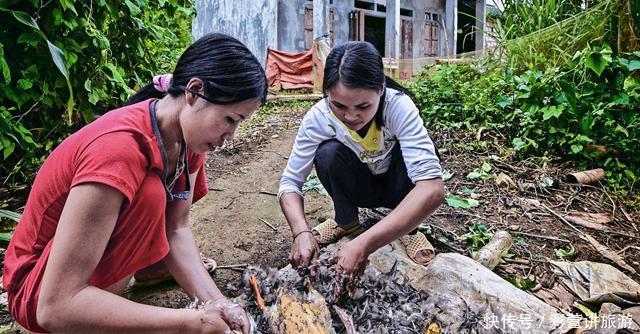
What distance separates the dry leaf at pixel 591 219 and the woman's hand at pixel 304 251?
6.71 feet

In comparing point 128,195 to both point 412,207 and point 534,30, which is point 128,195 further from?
point 534,30

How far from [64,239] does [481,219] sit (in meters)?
2.55

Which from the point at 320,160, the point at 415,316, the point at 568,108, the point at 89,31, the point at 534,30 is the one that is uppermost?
the point at 534,30

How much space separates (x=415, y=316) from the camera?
1737 mm

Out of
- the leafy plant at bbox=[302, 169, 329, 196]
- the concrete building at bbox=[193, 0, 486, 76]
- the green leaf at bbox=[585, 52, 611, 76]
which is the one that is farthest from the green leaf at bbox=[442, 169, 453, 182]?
the concrete building at bbox=[193, 0, 486, 76]

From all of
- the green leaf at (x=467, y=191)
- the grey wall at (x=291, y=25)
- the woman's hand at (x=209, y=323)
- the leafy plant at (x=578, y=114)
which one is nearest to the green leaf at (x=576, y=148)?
the leafy plant at (x=578, y=114)

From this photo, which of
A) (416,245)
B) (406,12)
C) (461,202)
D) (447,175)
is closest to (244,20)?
(406,12)

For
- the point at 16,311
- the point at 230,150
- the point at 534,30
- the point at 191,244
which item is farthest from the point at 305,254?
the point at 534,30

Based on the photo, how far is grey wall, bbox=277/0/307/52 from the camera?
32.3ft

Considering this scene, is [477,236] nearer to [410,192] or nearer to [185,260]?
[410,192]

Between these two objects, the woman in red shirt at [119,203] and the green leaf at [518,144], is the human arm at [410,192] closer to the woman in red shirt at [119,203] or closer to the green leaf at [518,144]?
the woman in red shirt at [119,203]

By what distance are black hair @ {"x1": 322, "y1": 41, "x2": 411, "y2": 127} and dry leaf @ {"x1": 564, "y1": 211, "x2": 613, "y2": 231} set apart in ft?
6.32

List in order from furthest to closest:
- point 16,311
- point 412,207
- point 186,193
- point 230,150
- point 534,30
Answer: point 534,30
point 230,150
point 412,207
point 186,193
point 16,311

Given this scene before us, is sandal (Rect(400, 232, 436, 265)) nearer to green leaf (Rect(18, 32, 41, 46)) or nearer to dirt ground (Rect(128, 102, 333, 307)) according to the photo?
dirt ground (Rect(128, 102, 333, 307))
